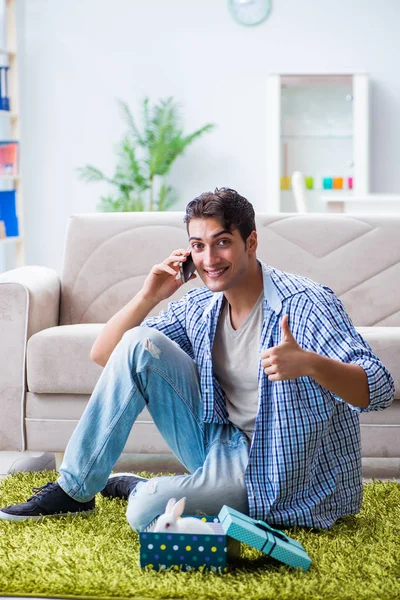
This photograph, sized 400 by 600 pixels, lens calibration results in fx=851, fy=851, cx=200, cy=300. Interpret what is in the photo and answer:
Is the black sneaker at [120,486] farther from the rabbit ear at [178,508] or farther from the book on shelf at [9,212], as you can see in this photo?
the book on shelf at [9,212]

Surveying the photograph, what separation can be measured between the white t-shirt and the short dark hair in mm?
180

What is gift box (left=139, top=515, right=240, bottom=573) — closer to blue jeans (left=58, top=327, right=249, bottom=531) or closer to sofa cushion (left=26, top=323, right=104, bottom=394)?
blue jeans (left=58, top=327, right=249, bottom=531)

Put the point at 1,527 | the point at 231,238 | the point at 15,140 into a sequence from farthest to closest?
the point at 15,140, the point at 1,527, the point at 231,238

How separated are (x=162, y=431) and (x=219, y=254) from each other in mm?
459

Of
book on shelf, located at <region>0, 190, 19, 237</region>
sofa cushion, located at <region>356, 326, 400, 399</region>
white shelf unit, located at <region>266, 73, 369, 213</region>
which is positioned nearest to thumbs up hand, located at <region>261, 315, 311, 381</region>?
sofa cushion, located at <region>356, 326, 400, 399</region>

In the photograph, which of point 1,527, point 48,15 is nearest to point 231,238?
point 1,527

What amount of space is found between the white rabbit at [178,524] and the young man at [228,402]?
0.16 meters

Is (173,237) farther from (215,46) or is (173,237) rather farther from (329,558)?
(215,46)

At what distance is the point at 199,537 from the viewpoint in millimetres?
1721

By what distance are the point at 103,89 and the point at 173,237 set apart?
4.43 metres

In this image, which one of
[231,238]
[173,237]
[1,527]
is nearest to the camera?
[231,238]

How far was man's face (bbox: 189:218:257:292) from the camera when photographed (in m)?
1.89

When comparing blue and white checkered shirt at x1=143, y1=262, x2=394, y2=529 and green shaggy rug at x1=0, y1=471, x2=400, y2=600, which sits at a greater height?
A: blue and white checkered shirt at x1=143, y1=262, x2=394, y2=529

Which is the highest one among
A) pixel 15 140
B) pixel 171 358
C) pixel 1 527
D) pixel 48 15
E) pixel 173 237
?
pixel 48 15
